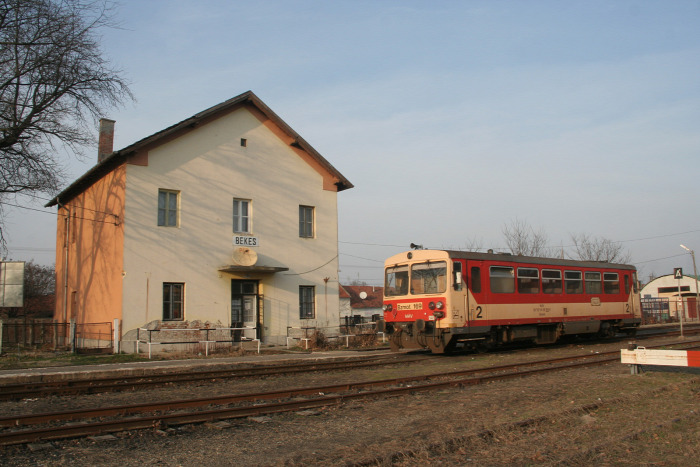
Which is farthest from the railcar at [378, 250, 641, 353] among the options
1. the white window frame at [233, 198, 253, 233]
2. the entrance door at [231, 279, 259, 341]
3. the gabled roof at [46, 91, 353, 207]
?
the gabled roof at [46, 91, 353, 207]

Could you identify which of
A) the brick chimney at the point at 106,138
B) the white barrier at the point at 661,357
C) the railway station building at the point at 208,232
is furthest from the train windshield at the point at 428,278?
the brick chimney at the point at 106,138

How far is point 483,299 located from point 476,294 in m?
0.33

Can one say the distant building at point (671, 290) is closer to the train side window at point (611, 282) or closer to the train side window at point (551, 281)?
the train side window at point (611, 282)

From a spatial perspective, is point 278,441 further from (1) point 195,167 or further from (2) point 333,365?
(1) point 195,167

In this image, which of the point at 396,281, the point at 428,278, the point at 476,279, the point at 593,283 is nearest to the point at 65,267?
the point at 396,281

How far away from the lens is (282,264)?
2353cm

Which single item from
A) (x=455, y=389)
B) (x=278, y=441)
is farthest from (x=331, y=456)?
(x=455, y=389)

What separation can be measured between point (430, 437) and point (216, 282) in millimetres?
16102

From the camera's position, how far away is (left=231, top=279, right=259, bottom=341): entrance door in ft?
73.6

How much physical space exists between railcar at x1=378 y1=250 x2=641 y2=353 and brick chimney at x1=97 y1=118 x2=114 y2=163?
13.8 meters

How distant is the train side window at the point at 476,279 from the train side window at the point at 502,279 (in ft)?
1.79

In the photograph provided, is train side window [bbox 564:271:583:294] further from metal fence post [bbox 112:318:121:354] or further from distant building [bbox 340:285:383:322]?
distant building [bbox 340:285:383:322]

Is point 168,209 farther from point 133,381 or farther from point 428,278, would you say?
point 428,278

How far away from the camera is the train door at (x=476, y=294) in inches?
645
